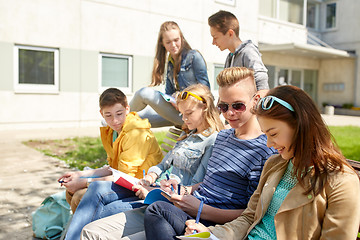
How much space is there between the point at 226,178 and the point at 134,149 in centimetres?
108

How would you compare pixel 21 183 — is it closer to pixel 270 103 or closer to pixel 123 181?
pixel 123 181

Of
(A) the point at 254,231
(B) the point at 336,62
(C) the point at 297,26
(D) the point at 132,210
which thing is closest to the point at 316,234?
(A) the point at 254,231

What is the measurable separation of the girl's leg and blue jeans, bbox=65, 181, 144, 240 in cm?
62

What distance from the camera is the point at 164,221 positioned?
1.93 meters

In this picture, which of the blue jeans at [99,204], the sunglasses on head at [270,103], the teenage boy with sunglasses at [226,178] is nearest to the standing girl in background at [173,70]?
the blue jeans at [99,204]

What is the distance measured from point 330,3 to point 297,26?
397 centimetres

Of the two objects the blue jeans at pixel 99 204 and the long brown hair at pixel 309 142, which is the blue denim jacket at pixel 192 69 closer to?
the blue jeans at pixel 99 204

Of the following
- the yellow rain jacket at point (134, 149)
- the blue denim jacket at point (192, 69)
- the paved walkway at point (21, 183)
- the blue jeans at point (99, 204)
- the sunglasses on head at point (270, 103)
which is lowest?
the paved walkway at point (21, 183)

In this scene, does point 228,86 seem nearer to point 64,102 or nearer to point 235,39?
point 235,39

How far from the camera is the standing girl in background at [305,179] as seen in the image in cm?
148

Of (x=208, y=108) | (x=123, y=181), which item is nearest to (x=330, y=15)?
(x=208, y=108)

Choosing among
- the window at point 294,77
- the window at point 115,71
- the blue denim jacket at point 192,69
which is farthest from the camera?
the window at point 294,77

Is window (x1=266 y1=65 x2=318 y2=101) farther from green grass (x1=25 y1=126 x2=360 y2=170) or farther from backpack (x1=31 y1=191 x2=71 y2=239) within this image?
backpack (x1=31 y1=191 x2=71 y2=239)

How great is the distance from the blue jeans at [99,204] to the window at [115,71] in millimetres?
10121
